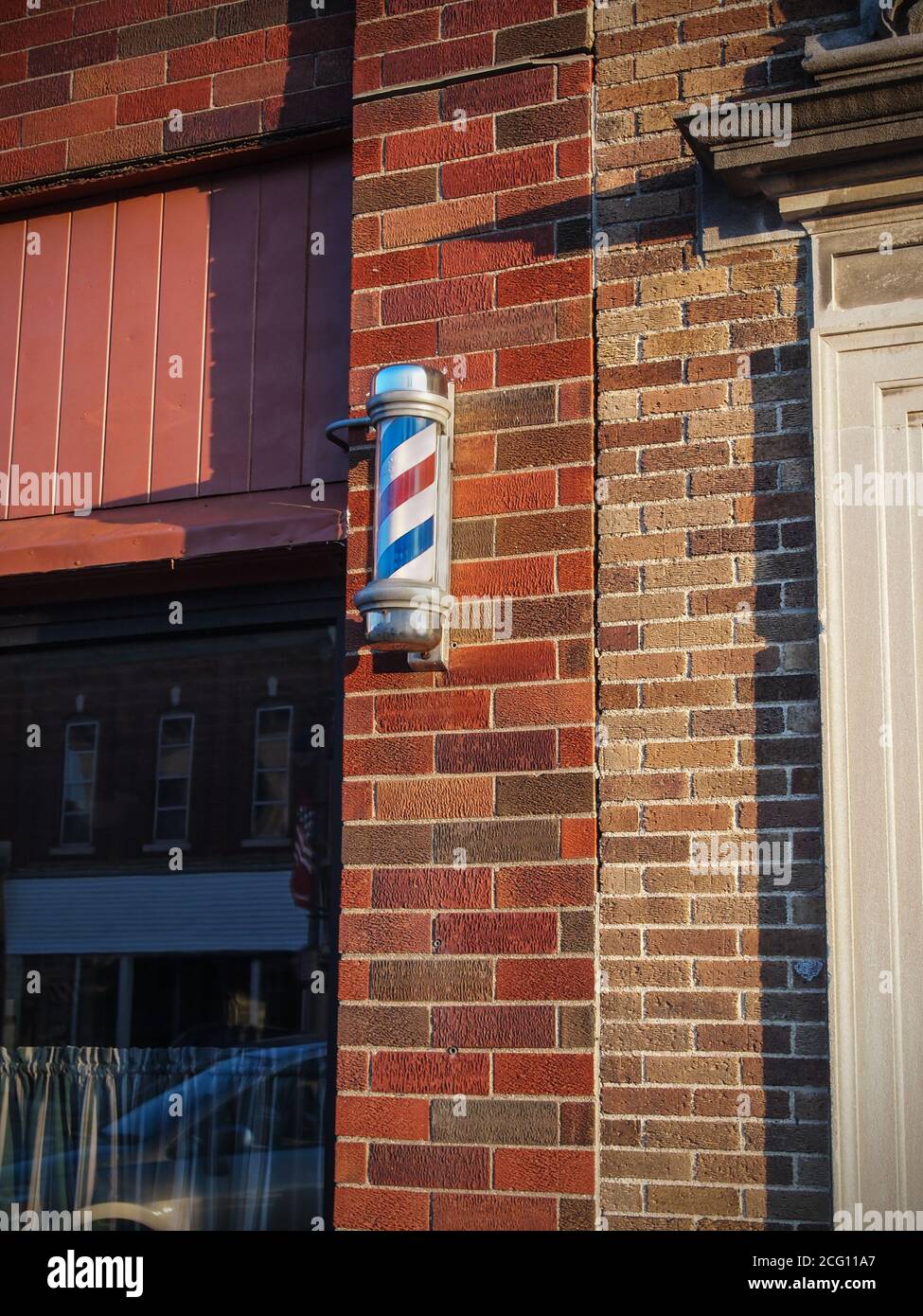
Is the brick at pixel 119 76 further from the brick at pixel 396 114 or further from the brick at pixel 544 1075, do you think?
the brick at pixel 544 1075

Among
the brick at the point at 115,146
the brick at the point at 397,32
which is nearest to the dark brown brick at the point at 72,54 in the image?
the brick at the point at 115,146

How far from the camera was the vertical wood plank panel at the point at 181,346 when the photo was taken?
4695 millimetres

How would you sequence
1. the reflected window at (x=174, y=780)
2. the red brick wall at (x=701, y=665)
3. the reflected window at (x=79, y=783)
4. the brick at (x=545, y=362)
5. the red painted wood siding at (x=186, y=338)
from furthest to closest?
the reflected window at (x=79, y=783)
the reflected window at (x=174, y=780)
the red painted wood siding at (x=186, y=338)
the brick at (x=545, y=362)
the red brick wall at (x=701, y=665)

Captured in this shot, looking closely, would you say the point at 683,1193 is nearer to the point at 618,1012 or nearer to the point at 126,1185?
the point at 618,1012

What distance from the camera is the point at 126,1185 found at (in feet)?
14.9

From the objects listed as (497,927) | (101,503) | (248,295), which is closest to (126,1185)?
(497,927)

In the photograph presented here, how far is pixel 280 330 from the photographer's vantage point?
4.66 meters

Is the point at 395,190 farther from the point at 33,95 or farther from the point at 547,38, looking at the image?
the point at 33,95

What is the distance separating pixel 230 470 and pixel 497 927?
1.76m

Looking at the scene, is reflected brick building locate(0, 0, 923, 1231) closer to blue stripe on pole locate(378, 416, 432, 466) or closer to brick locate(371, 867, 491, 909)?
brick locate(371, 867, 491, 909)

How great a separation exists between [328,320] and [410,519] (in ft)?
3.59

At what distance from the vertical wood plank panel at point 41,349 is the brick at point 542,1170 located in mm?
2630

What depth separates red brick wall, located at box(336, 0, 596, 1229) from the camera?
145 inches

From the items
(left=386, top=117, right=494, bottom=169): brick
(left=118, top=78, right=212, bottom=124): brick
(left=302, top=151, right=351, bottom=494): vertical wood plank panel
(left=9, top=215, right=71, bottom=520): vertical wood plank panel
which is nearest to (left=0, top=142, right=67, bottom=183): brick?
(left=9, top=215, right=71, bottom=520): vertical wood plank panel
